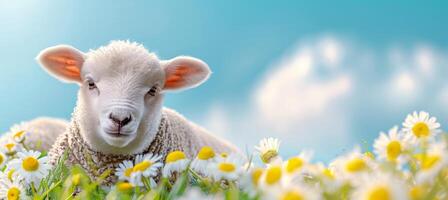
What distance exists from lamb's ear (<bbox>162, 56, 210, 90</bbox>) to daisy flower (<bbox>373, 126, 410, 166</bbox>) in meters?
2.88

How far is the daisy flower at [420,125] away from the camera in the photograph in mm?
3021

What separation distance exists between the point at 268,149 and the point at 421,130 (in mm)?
1004

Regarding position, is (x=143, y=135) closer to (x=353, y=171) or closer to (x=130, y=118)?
(x=130, y=118)

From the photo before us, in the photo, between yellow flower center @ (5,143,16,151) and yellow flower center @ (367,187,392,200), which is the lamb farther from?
yellow flower center @ (367,187,392,200)

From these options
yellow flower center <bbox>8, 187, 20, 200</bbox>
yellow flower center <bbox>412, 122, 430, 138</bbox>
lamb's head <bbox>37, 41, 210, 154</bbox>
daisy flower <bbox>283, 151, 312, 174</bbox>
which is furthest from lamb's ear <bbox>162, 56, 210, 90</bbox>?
daisy flower <bbox>283, 151, 312, 174</bbox>

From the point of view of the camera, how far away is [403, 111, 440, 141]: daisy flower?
302 cm

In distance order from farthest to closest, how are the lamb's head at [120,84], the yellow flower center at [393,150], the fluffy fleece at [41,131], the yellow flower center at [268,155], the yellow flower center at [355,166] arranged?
1. the fluffy fleece at [41,131]
2. the lamb's head at [120,84]
3. the yellow flower center at [268,155]
4. the yellow flower center at [393,150]
5. the yellow flower center at [355,166]

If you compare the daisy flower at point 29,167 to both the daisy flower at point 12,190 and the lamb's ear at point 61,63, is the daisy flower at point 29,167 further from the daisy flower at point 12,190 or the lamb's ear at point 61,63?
the lamb's ear at point 61,63

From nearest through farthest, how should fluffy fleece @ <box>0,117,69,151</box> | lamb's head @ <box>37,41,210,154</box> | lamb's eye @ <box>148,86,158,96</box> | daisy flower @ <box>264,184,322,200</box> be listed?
daisy flower @ <box>264,184,322,200</box> < lamb's head @ <box>37,41,210,154</box> < lamb's eye @ <box>148,86,158,96</box> < fluffy fleece @ <box>0,117,69,151</box>

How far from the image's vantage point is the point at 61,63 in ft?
17.7

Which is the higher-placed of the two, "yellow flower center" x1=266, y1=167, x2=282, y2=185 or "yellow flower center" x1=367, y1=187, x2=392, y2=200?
"yellow flower center" x1=266, y1=167, x2=282, y2=185

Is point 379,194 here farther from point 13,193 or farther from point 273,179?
point 13,193

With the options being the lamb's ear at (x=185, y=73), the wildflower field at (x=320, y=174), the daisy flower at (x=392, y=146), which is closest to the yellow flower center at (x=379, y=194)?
the wildflower field at (x=320, y=174)

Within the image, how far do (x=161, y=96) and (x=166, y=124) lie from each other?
1.33 ft
